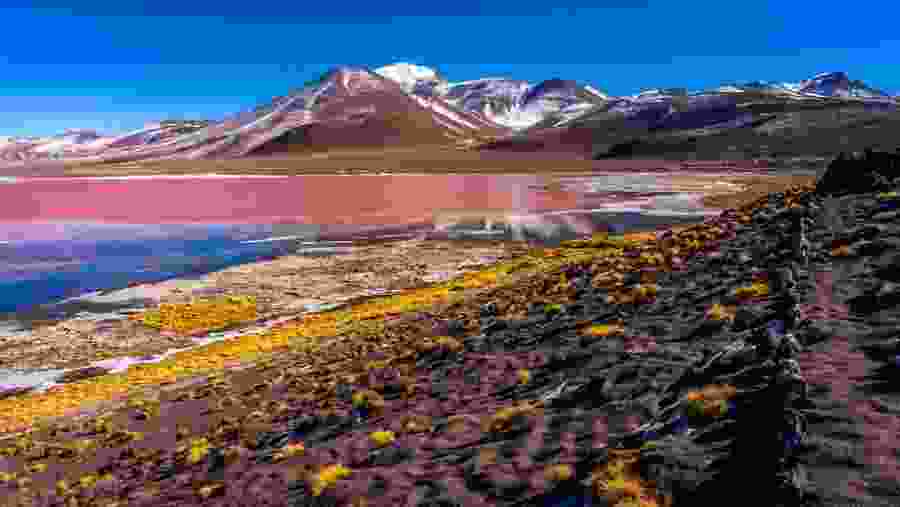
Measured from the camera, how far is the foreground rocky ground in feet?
26.5

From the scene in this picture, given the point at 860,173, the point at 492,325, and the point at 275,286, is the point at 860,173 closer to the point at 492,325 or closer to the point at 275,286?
the point at 492,325

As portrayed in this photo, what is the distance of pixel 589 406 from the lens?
11492mm

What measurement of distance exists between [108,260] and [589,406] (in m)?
52.3

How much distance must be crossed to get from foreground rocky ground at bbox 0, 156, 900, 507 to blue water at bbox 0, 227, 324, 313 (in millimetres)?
26830

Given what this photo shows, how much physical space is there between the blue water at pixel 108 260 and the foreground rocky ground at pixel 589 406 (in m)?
26.8

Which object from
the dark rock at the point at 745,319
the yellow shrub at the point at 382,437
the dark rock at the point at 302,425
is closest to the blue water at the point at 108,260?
the dark rock at the point at 302,425

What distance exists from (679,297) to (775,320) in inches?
183

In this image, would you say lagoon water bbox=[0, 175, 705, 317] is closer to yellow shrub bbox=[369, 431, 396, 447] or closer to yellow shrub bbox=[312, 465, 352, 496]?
yellow shrub bbox=[369, 431, 396, 447]

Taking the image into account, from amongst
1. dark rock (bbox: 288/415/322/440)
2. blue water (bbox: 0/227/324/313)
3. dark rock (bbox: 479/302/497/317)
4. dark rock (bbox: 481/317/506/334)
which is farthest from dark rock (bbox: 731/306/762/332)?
blue water (bbox: 0/227/324/313)

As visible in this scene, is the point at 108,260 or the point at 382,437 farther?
the point at 108,260

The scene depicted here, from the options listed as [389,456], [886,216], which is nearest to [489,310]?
[389,456]

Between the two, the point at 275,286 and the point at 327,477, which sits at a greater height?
the point at 327,477

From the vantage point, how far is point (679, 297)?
16609 mm

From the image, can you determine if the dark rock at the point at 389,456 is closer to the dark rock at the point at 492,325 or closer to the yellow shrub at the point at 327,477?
the yellow shrub at the point at 327,477
